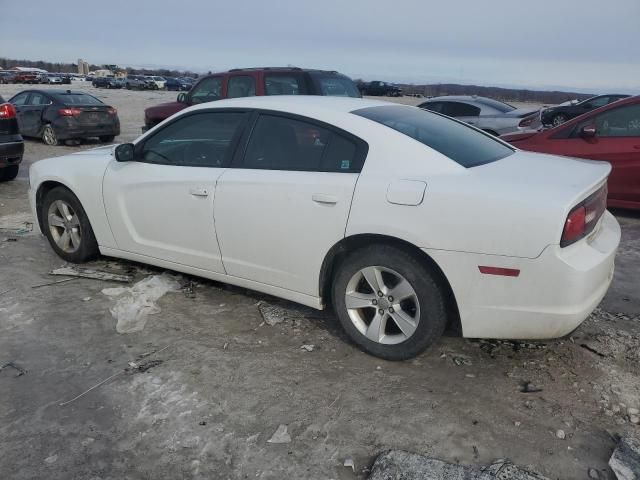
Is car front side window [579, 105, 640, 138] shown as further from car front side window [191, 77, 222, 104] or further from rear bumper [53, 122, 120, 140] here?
rear bumper [53, 122, 120, 140]

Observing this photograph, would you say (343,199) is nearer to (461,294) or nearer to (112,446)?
(461,294)

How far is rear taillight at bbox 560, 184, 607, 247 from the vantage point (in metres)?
2.80

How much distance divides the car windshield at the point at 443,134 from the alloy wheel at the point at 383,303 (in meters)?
0.84

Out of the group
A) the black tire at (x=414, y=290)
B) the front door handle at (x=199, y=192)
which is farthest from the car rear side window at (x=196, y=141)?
the black tire at (x=414, y=290)

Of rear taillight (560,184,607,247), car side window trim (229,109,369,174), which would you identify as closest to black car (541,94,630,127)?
rear taillight (560,184,607,247)

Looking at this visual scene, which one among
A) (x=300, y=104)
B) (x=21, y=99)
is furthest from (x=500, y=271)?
(x=21, y=99)

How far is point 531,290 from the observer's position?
2.86m

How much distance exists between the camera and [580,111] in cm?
1650

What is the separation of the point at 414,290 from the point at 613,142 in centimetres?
491

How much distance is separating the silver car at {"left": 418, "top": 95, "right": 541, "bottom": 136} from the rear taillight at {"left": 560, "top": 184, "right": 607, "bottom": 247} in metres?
8.86

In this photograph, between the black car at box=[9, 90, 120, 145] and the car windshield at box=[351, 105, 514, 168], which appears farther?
the black car at box=[9, 90, 120, 145]

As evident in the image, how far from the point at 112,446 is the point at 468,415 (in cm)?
181

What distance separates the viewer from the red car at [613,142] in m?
6.54

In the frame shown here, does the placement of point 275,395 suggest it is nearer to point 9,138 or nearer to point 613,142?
point 613,142
